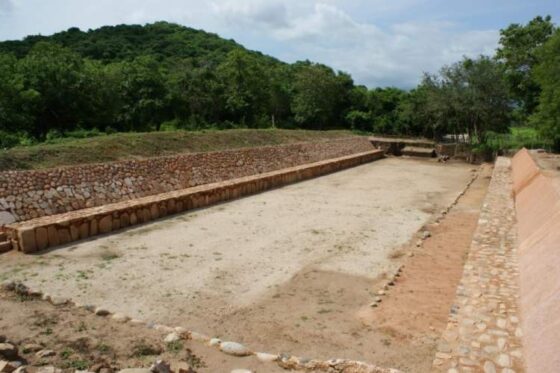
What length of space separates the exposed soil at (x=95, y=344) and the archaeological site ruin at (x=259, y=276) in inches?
0.9

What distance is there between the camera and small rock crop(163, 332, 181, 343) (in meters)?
5.26

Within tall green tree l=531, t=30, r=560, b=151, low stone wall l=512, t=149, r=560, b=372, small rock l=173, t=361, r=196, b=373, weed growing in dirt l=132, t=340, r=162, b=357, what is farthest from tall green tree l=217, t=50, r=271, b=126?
small rock l=173, t=361, r=196, b=373

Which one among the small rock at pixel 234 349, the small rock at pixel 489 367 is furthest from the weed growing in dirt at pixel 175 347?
the small rock at pixel 489 367

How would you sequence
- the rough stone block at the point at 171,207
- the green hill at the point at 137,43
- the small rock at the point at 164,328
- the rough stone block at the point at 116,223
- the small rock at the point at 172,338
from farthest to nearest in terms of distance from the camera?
the green hill at the point at 137,43
the rough stone block at the point at 171,207
the rough stone block at the point at 116,223
the small rock at the point at 164,328
the small rock at the point at 172,338

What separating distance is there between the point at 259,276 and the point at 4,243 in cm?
504

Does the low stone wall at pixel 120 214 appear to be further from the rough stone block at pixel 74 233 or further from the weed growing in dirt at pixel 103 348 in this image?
the weed growing in dirt at pixel 103 348

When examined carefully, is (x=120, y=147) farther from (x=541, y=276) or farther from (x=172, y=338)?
(x=541, y=276)

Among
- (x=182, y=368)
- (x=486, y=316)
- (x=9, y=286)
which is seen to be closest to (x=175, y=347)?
(x=182, y=368)

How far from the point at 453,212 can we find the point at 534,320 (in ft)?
30.4

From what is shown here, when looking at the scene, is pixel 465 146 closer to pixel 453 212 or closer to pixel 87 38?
pixel 453 212

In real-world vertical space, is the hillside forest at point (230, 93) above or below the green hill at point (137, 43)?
below

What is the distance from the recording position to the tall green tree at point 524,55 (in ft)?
89.6

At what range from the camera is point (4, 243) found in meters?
8.88

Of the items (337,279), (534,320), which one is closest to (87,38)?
(337,279)
